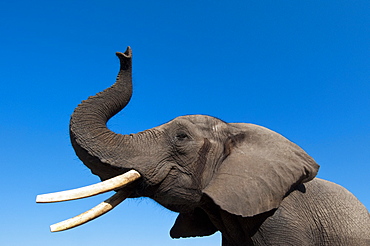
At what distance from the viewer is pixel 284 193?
4.90 metres

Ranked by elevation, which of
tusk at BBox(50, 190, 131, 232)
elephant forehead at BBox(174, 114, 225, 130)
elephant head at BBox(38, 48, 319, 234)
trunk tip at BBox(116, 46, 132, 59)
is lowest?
tusk at BBox(50, 190, 131, 232)

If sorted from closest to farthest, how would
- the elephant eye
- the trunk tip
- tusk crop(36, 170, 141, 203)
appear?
tusk crop(36, 170, 141, 203), the elephant eye, the trunk tip

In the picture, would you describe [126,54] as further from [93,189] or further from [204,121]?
[93,189]

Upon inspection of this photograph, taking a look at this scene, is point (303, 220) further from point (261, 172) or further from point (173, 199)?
point (173, 199)

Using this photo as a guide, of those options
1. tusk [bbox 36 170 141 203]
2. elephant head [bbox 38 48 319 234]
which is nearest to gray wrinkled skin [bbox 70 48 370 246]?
elephant head [bbox 38 48 319 234]

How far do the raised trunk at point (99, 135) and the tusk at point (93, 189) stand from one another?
0.56 feet

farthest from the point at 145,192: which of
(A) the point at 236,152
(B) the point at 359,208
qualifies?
(B) the point at 359,208

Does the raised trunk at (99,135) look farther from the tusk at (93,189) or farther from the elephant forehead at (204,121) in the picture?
the elephant forehead at (204,121)

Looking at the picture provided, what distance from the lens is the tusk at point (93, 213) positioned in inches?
167

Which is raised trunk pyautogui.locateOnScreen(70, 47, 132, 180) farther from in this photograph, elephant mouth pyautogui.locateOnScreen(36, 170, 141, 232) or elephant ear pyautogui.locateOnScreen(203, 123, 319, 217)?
elephant ear pyautogui.locateOnScreen(203, 123, 319, 217)

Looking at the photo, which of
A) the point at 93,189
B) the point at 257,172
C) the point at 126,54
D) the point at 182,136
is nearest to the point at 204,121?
→ the point at 182,136

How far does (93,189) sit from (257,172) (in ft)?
6.06

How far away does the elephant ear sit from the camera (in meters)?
4.73

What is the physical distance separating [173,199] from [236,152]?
959 millimetres
